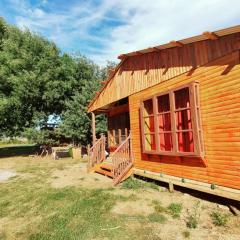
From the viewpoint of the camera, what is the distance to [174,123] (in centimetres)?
729

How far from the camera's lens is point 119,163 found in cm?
963

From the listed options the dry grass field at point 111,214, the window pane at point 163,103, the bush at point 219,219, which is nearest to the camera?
the dry grass field at point 111,214

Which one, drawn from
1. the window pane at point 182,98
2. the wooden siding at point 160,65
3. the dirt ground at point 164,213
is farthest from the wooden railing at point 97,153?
the window pane at point 182,98

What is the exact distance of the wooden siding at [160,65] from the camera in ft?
20.3

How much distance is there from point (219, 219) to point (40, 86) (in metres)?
18.5

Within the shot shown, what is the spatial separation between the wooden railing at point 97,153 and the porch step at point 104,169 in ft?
1.58

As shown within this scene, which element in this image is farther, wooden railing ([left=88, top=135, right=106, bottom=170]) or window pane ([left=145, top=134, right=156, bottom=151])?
wooden railing ([left=88, top=135, right=106, bottom=170])

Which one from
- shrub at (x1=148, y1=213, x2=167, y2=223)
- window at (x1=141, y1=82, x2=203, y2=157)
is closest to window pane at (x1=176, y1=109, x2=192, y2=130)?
window at (x1=141, y1=82, x2=203, y2=157)

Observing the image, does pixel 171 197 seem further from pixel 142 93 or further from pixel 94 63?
pixel 94 63

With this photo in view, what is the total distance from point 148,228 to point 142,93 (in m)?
5.21

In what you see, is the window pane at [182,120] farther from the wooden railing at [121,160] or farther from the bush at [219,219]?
the bush at [219,219]

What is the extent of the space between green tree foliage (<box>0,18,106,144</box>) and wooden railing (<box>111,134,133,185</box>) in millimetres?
8943

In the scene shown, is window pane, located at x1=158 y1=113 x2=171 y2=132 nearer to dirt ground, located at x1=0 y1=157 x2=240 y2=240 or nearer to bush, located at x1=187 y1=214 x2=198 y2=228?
dirt ground, located at x1=0 y1=157 x2=240 y2=240

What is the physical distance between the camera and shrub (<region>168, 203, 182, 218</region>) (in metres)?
5.97
